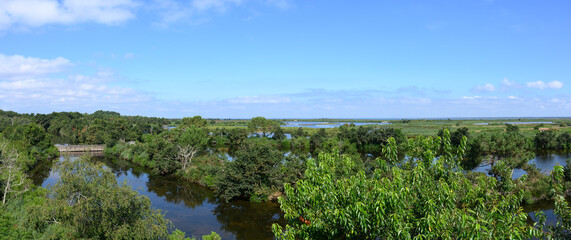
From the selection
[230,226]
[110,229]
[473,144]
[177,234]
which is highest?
[473,144]

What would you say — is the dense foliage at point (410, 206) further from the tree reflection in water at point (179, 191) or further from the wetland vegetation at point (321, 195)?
the tree reflection in water at point (179, 191)

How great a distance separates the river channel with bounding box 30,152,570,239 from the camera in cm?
2530

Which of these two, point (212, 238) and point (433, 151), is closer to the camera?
point (433, 151)

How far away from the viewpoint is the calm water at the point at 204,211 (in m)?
25.3

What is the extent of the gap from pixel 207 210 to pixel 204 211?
13.9 inches

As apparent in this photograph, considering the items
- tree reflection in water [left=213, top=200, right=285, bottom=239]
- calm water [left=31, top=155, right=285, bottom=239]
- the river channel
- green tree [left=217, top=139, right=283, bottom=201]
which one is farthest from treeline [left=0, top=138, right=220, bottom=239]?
green tree [left=217, top=139, right=283, bottom=201]

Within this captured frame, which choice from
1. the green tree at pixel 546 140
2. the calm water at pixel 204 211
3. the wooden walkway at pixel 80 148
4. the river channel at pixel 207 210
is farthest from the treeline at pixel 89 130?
the green tree at pixel 546 140

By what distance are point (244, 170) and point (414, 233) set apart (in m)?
26.2

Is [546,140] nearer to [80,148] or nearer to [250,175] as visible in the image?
[250,175]

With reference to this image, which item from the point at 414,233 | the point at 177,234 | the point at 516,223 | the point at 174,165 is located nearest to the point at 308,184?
the point at 414,233

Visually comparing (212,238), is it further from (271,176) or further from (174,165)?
(174,165)

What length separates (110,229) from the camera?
45.9 ft

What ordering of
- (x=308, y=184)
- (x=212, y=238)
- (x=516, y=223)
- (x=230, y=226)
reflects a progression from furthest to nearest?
1. (x=230, y=226)
2. (x=212, y=238)
3. (x=308, y=184)
4. (x=516, y=223)

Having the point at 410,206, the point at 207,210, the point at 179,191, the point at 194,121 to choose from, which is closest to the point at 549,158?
the point at 207,210
